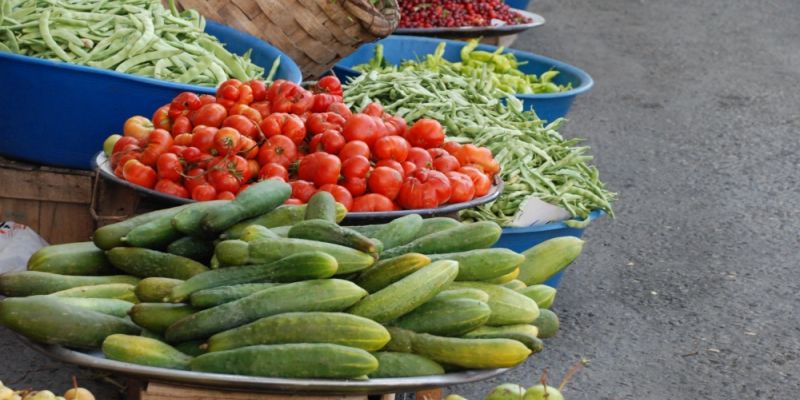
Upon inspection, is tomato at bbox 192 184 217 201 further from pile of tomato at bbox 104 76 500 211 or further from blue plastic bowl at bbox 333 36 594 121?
blue plastic bowl at bbox 333 36 594 121

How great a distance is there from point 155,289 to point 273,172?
3.24 ft

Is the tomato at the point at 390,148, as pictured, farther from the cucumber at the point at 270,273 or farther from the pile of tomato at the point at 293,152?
the cucumber at the point at 270,273

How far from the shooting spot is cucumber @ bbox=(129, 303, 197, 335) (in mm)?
2320

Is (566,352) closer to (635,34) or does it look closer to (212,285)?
(212,285)

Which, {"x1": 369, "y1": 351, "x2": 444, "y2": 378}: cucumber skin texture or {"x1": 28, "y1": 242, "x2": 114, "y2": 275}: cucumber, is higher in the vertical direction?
{"x1": 369, "y1": 351, "x2": 444, "y2": 378}: cucumber skin texture

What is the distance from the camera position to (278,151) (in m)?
3.41

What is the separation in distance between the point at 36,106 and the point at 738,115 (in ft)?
19.3

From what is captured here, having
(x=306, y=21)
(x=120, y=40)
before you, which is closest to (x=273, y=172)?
(x=120, y=40)

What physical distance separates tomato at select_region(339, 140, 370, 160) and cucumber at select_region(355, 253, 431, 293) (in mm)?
975

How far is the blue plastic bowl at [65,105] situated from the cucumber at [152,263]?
1.37 meters

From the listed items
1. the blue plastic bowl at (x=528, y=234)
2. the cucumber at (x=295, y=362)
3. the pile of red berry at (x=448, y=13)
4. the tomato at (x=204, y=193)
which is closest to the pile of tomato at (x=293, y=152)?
the tomato at (x=204, y=193)

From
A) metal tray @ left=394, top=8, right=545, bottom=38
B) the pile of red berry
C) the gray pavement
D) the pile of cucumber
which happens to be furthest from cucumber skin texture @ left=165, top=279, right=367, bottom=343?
the pile of red berry

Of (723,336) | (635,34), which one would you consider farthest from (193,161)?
(635,34)

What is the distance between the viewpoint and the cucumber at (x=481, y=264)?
2.56 meters
